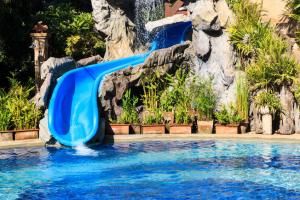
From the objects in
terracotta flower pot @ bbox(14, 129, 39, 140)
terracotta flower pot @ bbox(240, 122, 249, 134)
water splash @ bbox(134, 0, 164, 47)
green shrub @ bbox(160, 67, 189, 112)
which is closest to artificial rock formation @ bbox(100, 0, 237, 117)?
green shrub @ bbox(160, 67, 189, 112)

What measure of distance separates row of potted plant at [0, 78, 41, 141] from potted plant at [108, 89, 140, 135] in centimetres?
187

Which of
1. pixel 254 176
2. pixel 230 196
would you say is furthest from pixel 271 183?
pixel 230 196

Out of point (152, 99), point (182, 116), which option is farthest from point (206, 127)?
point (152, 99)

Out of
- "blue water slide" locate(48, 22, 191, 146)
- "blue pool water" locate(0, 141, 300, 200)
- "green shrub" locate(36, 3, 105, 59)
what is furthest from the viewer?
"green shrub" locate(36, 3, 105, 59)

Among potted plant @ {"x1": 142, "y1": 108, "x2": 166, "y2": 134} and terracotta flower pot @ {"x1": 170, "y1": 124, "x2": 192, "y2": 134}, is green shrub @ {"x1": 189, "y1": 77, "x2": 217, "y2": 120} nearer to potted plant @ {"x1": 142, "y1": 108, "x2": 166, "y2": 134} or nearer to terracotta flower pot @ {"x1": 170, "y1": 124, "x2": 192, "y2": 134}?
terracotta flower pot @ {"x1": 170, "y1": 124, "x2": 192, "y2": 134}

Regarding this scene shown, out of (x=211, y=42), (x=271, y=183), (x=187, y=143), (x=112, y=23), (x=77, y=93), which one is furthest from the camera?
(x=112, y=23)

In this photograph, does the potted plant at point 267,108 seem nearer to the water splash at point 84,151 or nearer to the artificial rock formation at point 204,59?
the artificial rock formation at point 204,59

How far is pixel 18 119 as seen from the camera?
1228cm

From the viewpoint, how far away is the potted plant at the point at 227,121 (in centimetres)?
1271

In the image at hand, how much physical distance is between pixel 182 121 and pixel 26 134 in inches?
153

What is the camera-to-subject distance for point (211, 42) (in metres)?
14.2

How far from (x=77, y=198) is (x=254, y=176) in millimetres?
3163

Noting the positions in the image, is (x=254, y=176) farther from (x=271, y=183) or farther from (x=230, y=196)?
(x=230, y=196)

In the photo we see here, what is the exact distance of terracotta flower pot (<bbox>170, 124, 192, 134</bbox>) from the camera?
1279cm
